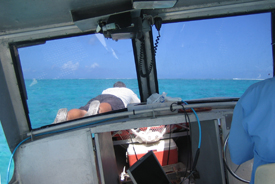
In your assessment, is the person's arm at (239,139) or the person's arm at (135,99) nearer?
the person's arm at (239,139)

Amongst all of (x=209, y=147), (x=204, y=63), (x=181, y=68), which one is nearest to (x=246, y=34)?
(x=204, y=63)

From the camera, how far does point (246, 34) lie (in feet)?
7.64

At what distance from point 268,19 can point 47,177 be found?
2834 mm

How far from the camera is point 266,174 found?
2.86 ft

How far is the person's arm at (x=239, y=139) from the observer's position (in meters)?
1.19

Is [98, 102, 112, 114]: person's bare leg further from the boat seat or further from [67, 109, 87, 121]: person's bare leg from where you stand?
the boat seat

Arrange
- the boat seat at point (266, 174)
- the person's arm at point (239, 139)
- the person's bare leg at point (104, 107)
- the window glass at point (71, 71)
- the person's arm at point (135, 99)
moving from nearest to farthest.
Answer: the boat seat at point (266, 174), the person's arm at point (239, 139), the window glass at point (71, 71), the person's bare leg at point (104, 107), the person's arm at point (135, 99)

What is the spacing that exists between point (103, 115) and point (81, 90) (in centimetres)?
72

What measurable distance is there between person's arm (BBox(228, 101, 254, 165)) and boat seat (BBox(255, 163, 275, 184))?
11.5 inches

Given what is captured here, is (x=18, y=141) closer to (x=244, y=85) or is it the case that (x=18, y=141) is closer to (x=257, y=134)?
(x=257, y=134)

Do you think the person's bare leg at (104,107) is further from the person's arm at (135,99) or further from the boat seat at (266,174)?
the boat seat at (266,174)

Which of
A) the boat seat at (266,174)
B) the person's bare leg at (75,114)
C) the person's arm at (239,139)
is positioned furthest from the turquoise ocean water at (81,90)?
the boat seat at (266,174)

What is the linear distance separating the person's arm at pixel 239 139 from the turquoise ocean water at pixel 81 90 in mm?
1087

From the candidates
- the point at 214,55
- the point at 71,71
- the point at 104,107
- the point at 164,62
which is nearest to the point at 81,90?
the point at 71,71
